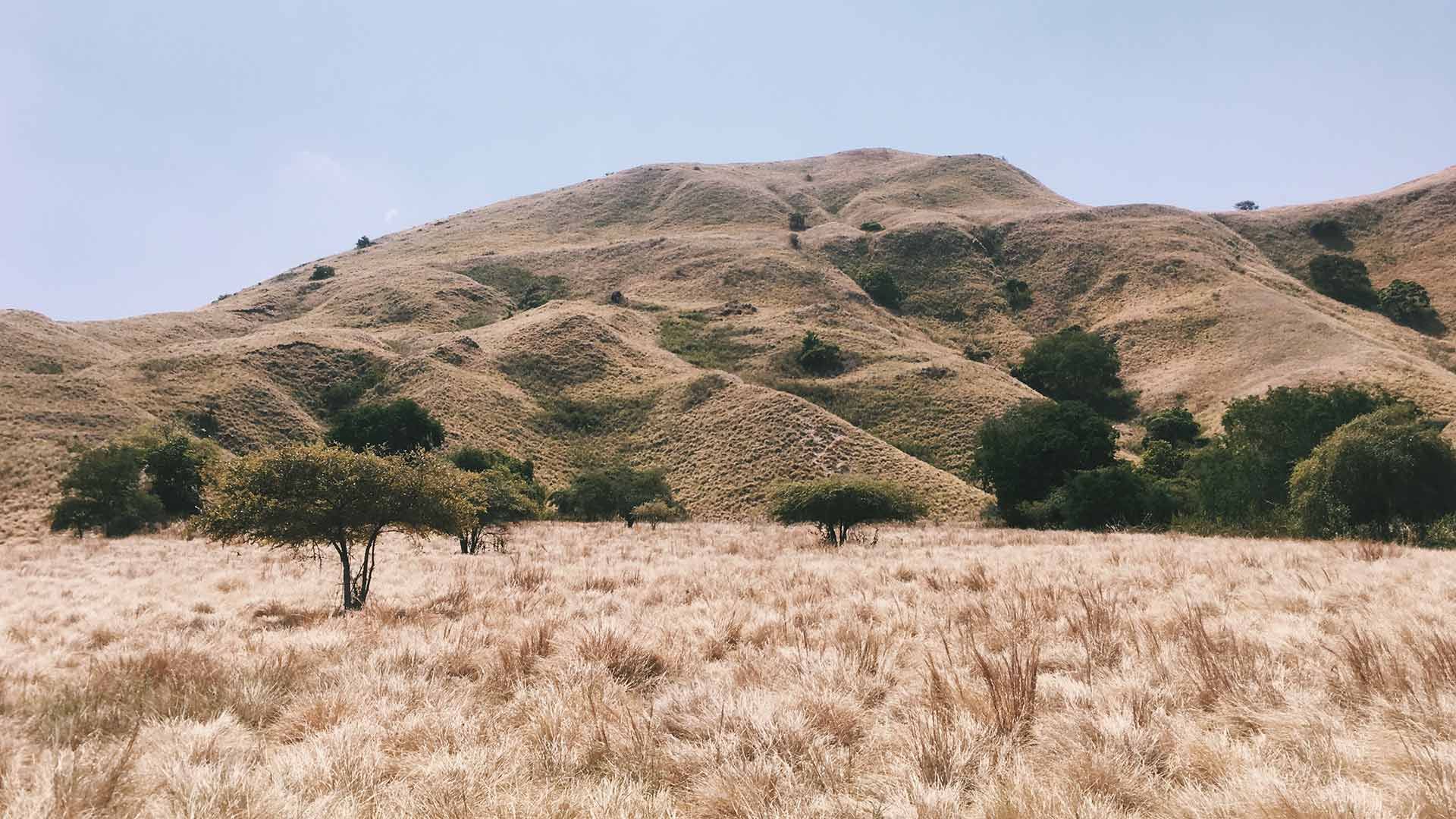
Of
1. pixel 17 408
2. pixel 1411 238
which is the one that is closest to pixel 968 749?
pixel 17 408

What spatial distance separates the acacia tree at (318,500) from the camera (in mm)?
11852

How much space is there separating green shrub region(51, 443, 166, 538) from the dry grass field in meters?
37.1

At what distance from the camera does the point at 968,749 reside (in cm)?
358

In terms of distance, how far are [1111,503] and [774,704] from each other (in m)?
35.6

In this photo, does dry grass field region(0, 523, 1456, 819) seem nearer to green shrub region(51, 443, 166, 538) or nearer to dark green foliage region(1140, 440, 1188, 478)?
green shrub region(51, 443, 166, 538)

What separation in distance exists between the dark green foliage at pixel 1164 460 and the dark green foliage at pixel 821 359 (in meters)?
31.4

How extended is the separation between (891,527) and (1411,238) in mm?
124576

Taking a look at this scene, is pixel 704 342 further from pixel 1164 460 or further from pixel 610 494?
pixel 1164 460

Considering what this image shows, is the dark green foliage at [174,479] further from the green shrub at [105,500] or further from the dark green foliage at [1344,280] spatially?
the dark green foliage at [1344,280]

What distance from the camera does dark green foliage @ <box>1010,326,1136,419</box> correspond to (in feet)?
235

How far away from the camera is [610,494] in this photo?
4684 cm

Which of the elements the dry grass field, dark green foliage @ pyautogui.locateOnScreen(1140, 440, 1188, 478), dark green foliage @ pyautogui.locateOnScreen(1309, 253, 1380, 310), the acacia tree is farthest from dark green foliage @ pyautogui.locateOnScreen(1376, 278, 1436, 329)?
the acacia tree

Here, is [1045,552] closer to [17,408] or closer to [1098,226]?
[17,408]

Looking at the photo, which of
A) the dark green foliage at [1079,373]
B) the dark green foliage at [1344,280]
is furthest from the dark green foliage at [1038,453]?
the dark green foliage at [1344,280]
